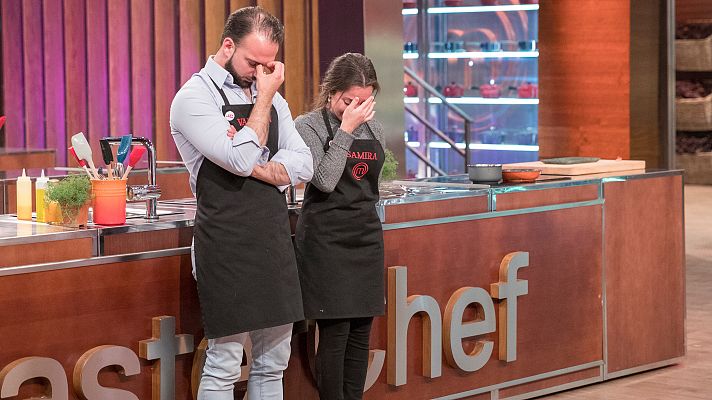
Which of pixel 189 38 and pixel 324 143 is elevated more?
pixel 189 38

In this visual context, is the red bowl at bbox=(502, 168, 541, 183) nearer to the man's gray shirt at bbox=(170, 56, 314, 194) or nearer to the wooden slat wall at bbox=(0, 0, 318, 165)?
the man's gray shirt at bbox=(170, 56, 314, 194)

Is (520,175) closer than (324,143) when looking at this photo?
No

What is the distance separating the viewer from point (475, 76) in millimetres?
11492

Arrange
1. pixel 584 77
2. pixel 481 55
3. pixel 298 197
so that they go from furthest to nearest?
pixel 481 55, pixel 584 77, pixel 298 197

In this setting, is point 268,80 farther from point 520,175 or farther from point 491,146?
point 491,146

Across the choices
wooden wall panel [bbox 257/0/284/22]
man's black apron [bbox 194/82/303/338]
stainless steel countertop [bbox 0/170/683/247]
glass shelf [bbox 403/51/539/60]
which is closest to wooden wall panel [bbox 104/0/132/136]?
wooden wall panel [bbox 257/0/284/22]

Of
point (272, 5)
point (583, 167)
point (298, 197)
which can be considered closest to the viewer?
point (298, 197)

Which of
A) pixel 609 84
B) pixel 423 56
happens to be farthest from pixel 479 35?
pixel 609 84

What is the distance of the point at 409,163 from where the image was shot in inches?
461

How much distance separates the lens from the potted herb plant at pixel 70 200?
338 centimetres

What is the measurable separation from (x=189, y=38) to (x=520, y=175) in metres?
2.46

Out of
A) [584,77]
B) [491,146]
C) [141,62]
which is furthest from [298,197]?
[491,146]

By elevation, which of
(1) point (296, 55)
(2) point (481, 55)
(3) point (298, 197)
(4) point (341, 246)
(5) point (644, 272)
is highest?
(2) point (481, 55)

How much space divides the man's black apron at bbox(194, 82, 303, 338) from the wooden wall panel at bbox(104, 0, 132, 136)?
10.4 ft
